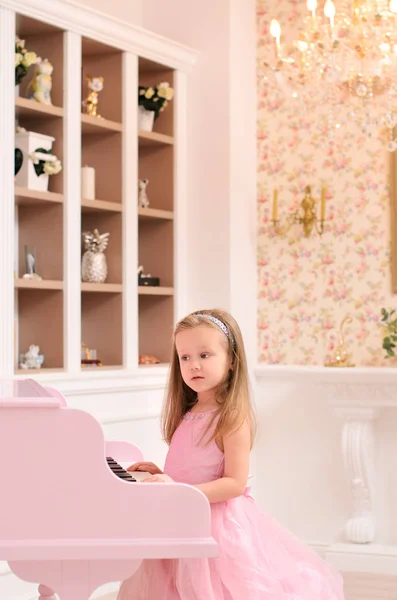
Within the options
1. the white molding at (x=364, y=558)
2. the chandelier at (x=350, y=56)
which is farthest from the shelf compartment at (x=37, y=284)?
the white molding at (x=364, y=558)

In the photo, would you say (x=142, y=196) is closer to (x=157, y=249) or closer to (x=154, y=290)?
(x=157, y=249)

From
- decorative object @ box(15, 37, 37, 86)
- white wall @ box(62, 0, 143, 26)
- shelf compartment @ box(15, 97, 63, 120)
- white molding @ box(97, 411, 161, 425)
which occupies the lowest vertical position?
white molding @ box(97, 411, 161, 425)

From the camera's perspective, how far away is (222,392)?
2352 millimetres

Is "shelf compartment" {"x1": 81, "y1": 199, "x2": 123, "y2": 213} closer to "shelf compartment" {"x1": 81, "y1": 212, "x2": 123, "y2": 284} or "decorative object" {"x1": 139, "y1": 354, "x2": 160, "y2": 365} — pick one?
"shelf compartment" {"x1": 81, "y1": 212, "x2": 123, "y2": 284}

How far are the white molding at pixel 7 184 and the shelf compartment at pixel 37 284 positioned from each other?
0.09 meters

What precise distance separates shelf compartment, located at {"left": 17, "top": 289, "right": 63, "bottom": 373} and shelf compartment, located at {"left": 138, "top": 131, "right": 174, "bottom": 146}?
0.93m

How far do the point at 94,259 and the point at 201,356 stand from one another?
1793mm

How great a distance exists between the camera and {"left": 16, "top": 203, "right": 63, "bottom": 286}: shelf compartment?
3.79m

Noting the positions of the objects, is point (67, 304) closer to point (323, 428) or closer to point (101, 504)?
point (323, 428)

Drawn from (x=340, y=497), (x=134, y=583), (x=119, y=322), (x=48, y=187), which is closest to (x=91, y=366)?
(x=119, y=322)

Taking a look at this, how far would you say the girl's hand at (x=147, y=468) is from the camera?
232cm

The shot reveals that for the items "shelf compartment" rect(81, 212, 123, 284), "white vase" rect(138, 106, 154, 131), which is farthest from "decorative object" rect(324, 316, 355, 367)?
"white vase" rect(138, 106, 154, 131)

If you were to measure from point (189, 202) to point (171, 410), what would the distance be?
87.4 inches

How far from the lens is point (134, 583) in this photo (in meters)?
2.24
